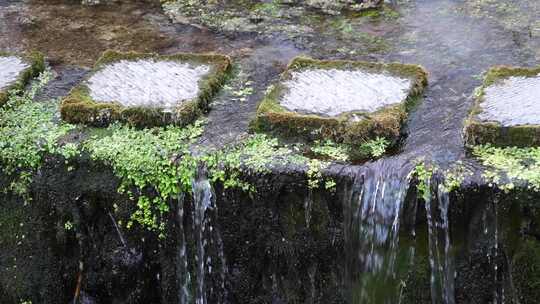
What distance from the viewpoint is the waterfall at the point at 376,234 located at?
13.1 feet

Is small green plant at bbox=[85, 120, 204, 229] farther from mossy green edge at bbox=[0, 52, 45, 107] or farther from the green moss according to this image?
the green moss

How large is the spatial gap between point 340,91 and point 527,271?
4.64 feet

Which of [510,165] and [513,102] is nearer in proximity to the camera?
[510,165]

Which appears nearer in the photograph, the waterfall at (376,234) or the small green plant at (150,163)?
the waterfall at (376,234)

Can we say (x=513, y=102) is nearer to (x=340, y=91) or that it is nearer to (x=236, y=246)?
(x=340, y=91)

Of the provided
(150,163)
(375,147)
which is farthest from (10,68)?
(375,147)

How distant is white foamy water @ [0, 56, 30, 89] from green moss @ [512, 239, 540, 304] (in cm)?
316

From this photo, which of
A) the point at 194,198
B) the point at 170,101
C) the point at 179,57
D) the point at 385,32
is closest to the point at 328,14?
the point at 385,32

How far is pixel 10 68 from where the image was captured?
5211mm

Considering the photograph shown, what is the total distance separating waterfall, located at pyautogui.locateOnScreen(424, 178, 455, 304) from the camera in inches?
153

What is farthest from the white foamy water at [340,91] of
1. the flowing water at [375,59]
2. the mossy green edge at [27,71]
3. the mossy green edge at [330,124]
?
the mossy green edge at [27,71]

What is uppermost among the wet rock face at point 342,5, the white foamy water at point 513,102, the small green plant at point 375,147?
the white foamy water at point 513,102

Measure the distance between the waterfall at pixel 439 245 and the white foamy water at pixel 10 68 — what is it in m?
2.72

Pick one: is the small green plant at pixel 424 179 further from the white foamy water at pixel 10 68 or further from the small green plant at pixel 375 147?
the white foamy water at pixel 10 68
